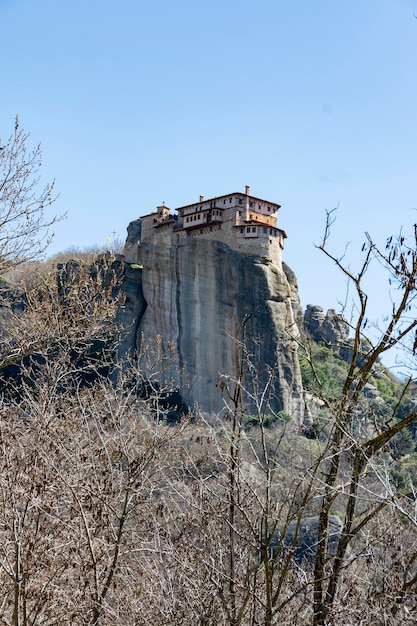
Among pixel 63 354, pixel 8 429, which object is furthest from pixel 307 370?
pixel 8 429

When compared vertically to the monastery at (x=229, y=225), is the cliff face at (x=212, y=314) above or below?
below

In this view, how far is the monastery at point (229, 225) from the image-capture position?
26297mm

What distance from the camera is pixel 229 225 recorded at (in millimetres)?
26859

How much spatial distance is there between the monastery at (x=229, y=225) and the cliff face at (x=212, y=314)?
1.33 ft

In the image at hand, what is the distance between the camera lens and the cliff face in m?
25.4

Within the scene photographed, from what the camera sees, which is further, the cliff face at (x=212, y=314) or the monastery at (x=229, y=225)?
the monastery at (x=229, y=225)

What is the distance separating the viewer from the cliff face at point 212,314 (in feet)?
83.4

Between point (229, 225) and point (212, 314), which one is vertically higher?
point (229, 225)

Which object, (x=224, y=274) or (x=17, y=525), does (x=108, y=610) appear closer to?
(x=17, y=525)

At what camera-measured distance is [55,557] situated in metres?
4.29

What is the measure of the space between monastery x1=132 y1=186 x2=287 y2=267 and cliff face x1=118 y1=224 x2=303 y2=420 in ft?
1.33

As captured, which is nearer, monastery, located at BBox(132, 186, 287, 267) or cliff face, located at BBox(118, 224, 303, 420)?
cliff face, located at BBox(118, 224, 303, 420)

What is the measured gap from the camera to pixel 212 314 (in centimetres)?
2672

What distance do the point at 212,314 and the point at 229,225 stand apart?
3.99 metres
